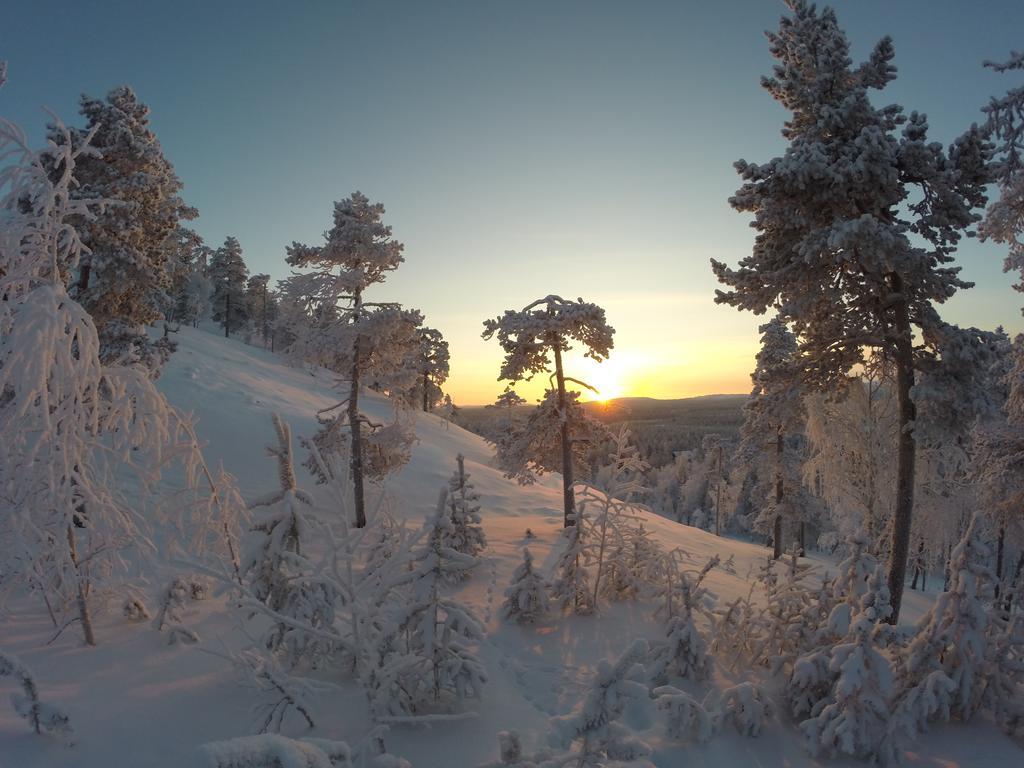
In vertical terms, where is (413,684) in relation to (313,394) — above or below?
below

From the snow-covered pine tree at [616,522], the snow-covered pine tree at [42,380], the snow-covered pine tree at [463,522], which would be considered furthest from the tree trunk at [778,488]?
the snow-covered pine tree at [42,380]

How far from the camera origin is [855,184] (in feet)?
26.7

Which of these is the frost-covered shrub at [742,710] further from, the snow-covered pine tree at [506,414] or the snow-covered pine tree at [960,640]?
the snow-covered pine tree at [506,414]

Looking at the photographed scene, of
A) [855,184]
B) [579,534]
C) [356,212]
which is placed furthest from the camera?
[356,212]

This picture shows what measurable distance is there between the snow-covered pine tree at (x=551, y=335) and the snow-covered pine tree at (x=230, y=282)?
5548 centimetres

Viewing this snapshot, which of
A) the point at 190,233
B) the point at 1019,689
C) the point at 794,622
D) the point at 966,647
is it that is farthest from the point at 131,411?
the point at 190,233

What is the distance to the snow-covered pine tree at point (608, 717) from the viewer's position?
12.2 feet

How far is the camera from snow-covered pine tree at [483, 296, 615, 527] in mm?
15203

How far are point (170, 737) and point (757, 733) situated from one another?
252 inches

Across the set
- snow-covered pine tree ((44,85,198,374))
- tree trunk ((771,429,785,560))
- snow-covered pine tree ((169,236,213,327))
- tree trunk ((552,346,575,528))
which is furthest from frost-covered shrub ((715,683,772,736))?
snow-covered pine tree ((169,236,213,327))

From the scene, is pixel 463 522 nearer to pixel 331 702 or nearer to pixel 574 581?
pixel 574 581

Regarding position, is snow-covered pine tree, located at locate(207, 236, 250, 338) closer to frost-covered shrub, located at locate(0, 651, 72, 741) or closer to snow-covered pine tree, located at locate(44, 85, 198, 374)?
snow-covered pine tree, located at locate(44, 85, 198, 374)

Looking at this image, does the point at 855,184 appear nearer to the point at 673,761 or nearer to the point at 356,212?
the point at 673,761

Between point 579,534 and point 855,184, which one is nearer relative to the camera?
point 855,184
